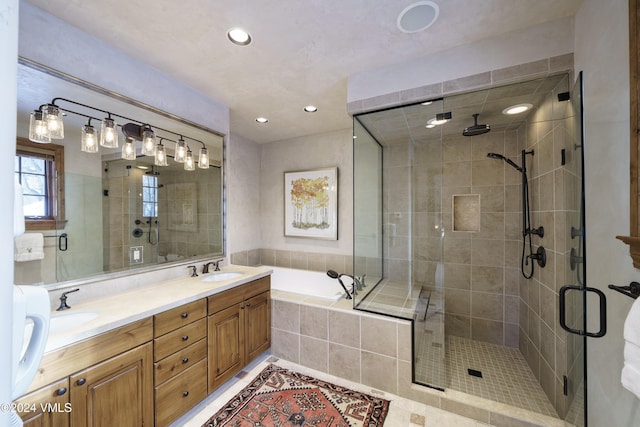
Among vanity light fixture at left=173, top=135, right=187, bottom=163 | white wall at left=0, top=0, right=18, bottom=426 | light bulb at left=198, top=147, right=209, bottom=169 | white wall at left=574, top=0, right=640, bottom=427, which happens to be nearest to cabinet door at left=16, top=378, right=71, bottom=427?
white wall at left=0, top=0, right=18, bottom=426

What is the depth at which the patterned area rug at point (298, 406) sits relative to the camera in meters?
1.70

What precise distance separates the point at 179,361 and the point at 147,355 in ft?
0.82

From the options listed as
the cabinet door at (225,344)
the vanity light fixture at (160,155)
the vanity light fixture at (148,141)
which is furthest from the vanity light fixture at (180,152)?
the cabinet door at (225,344)

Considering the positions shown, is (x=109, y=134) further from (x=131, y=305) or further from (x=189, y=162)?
(x=131, y=305)

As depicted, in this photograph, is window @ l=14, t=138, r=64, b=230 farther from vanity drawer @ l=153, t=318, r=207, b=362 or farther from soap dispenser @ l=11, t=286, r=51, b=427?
soap dispenser @ l=11, t=286, r=51, b=427

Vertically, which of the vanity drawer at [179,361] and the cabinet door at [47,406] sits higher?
the cabinet door at [47,406]

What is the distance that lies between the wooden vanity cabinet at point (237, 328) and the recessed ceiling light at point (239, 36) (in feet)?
6.08

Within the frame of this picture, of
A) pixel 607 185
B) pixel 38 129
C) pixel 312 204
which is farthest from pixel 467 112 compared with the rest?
pixel 38 129

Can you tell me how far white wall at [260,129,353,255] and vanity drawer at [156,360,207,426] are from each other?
Answer: 80.1 inches

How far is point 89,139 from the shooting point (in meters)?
1.65

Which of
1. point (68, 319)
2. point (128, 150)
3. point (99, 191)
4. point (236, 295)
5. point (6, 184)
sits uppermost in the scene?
point (128, 150)

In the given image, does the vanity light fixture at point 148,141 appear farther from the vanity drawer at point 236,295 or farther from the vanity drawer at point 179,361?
the vanity drawer at point 179,361

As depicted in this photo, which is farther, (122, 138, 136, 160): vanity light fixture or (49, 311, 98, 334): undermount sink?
(122, 138, 136, 160): vanity light fixture

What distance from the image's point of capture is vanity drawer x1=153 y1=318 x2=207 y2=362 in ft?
5.05
